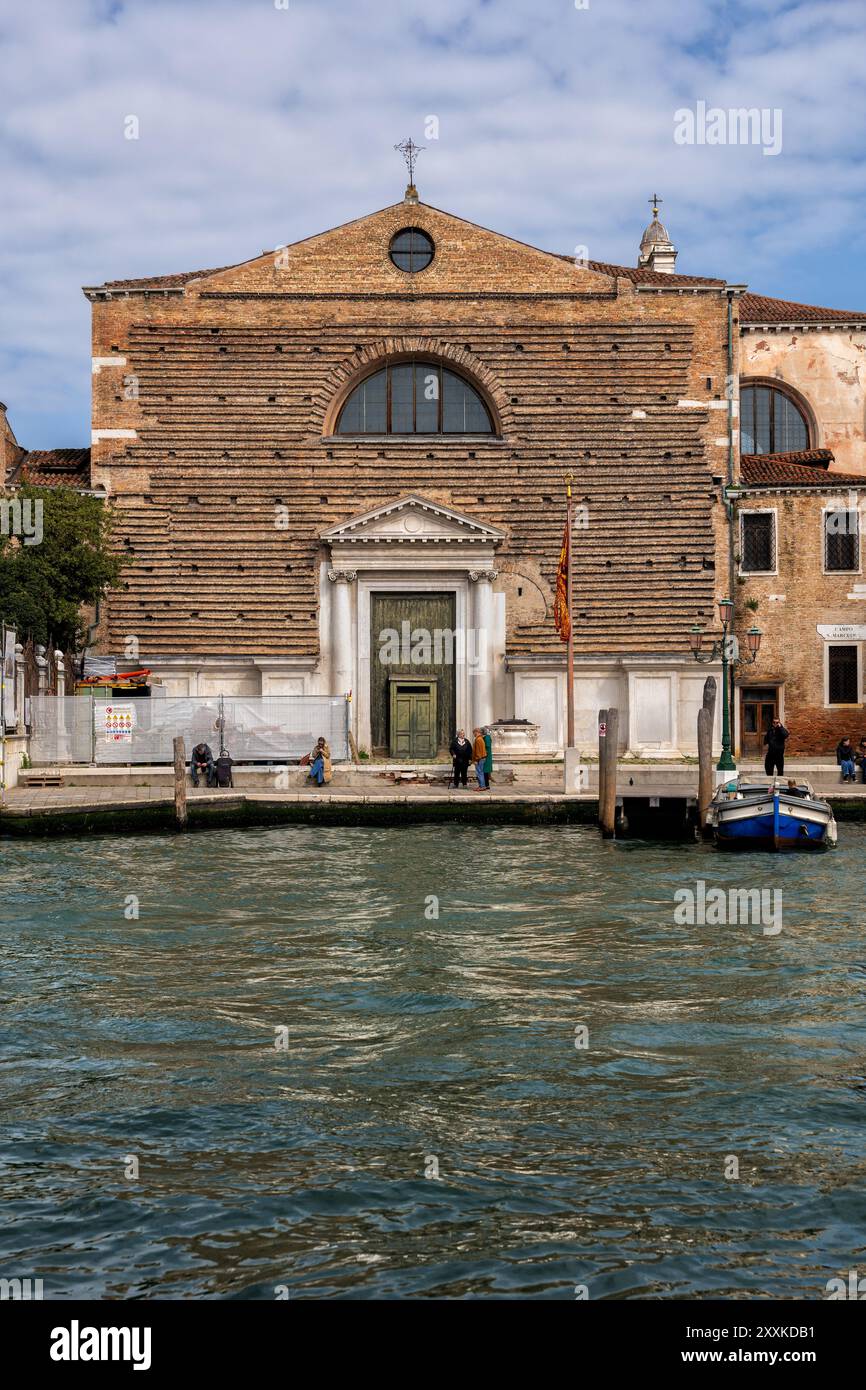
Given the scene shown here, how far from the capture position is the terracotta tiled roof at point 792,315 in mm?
35688

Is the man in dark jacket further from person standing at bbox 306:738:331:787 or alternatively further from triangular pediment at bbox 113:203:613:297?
triangular pediment at bbox 113:203:613:297

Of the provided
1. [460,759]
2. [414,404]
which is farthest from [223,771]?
[414,404]

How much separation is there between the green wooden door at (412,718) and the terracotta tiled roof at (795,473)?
8.22m

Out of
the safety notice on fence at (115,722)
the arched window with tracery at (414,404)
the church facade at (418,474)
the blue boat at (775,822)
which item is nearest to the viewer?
the blue boat at (775,822)

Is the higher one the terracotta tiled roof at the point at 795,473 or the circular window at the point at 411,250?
the circular window at the point at 411,250

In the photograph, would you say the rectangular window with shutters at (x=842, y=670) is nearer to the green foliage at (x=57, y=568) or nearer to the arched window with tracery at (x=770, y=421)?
the arched window with tracery at (x=770, y=421)

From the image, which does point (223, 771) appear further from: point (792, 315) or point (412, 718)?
point (792, 315)

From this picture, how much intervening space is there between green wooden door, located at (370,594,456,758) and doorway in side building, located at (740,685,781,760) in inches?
243

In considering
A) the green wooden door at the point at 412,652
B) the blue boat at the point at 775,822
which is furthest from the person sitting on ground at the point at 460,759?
the blue boat at the point at 775,822

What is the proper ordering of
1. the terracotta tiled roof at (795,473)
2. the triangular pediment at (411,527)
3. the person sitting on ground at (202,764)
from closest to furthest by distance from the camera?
the person sitting on ground at (202,764)
the triangular pediment at (411,527)
the terracotta tiled roof at (795,473)

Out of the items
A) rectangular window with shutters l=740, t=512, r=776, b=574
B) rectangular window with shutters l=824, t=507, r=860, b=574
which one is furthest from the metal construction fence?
rectangular window with shutters l=824, t=507, r=860, b=574

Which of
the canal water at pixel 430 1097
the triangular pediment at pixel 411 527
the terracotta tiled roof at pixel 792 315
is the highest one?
the terracotta tiled roof at pixel 792 315

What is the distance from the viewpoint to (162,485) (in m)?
31.9

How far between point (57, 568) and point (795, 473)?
15.4 metres
